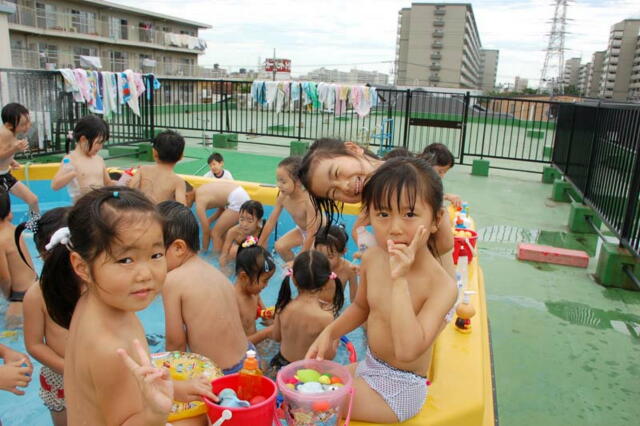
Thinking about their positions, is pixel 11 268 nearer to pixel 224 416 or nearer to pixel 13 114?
pixel 13 114

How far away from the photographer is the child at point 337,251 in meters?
3.96

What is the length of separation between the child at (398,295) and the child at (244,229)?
2913 mm

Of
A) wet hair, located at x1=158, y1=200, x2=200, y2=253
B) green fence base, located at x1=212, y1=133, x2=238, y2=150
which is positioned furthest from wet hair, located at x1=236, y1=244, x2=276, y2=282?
green fence base, located at x1=212, y1=133, x2=238, y2=150

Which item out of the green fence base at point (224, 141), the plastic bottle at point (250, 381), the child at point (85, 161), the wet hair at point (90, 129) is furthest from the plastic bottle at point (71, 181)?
the green fence base at point (224, 141)

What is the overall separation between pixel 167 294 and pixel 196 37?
2098 inches

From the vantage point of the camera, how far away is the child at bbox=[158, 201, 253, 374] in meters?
2.57

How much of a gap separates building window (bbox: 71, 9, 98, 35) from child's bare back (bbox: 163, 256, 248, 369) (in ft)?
129

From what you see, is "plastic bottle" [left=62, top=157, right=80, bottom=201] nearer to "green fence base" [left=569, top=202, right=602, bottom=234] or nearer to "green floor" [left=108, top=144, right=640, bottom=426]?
"green floor" [left=108, top=144, right=640, bottom=426]

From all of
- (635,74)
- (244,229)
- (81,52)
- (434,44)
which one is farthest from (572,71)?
(244,229)

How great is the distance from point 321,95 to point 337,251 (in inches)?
348

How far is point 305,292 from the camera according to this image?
3092mm

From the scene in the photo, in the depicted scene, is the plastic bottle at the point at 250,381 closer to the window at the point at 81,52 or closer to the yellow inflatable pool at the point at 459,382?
the yellow inflatable pool at the point at 459,382

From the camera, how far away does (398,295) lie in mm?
1666

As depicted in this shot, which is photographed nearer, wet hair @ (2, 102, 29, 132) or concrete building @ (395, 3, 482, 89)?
wet hair @ (2, 102, 29, 132)
